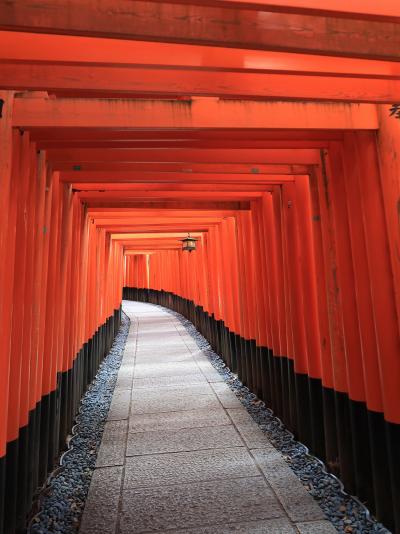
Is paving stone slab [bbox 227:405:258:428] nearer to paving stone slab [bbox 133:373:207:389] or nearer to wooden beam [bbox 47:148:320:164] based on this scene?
paving stone slab [bbox 133:373:207:389]

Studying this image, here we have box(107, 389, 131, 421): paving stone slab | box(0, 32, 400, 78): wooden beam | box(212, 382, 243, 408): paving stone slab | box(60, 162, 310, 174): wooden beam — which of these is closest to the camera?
box(0, 32, 400, 78): wooden beam

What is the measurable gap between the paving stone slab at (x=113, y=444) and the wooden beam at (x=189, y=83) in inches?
132

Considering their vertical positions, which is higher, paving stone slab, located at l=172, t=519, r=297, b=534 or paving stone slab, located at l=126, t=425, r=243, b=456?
paving stone slab, located at l=126, t=425, r=243, b=456

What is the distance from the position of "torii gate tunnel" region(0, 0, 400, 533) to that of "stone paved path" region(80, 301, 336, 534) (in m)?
0.49

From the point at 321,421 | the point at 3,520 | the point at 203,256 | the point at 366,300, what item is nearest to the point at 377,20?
the point at 366,300

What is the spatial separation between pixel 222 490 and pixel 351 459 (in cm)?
109

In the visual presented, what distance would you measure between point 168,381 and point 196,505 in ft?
12.8

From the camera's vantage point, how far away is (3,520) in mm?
2475

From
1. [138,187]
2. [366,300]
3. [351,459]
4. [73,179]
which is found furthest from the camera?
[138,187]

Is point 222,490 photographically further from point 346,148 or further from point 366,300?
point 346,148

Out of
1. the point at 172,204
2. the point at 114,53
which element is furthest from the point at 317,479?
the point at 172,204

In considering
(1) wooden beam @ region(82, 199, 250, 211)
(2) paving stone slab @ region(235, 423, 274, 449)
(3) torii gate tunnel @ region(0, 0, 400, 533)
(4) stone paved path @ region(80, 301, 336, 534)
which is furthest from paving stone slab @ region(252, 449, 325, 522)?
(1) wooden beam @ region(82, 199, 250, 211)

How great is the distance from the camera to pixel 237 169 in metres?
3.79

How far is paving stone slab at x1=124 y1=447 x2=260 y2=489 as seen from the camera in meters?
3.43
